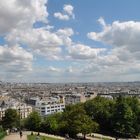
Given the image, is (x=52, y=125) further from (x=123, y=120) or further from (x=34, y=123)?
(x=123, y=120)

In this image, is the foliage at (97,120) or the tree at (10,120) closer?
the foliage at (97,120)

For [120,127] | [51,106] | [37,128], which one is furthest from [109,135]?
[51,106]

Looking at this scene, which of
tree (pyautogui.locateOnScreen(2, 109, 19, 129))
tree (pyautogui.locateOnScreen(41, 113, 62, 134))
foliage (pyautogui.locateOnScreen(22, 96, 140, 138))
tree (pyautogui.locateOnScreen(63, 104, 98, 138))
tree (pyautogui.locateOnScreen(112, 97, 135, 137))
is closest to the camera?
tree (pyautogui.locateOnScreen(63, 104, 98, 138))

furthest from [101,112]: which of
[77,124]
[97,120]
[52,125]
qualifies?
[77,124]

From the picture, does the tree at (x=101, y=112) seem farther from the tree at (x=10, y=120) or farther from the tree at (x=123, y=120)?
the tree at (x=10, y=120)

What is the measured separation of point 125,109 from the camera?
70.1 metres

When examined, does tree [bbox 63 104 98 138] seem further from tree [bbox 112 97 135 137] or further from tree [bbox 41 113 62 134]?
tree [bbox 112 97 135 137]

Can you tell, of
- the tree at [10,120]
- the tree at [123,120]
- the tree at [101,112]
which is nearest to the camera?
the tree at [123,120]

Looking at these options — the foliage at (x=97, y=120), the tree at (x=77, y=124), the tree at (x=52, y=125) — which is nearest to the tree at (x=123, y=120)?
the foliage at (x=97, y=120)

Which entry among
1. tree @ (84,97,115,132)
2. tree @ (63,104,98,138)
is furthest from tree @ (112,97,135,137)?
tree @ (63,104,98,138)

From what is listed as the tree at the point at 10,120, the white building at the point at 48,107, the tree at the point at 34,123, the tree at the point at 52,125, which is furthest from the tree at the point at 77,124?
the white building at the point at 48,107

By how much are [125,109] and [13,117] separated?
947 inches

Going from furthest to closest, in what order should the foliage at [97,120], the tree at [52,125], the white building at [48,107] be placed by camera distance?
the white building at [48,107] < the tree at [52,125] < the foliage at [97,120]

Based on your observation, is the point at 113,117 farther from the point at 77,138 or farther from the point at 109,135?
the point at 77,138
